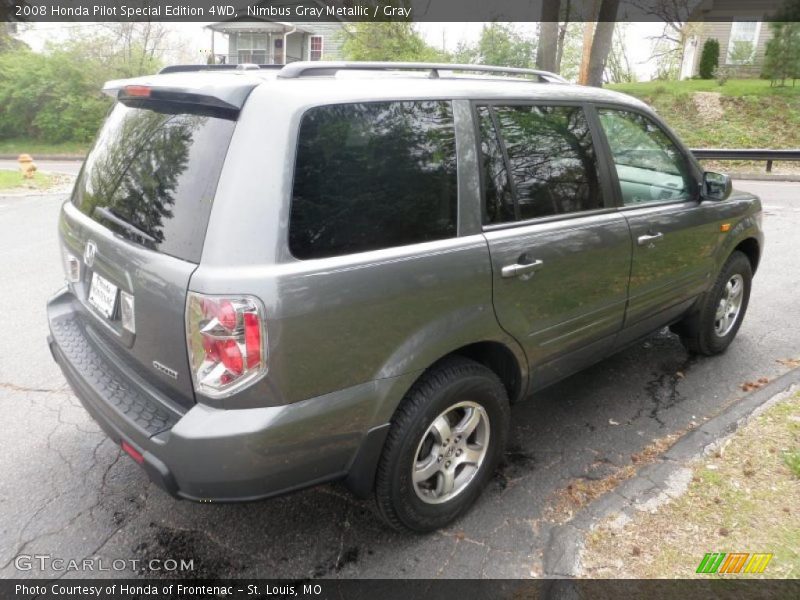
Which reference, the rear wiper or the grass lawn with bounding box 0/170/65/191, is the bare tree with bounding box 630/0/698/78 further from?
the rear wiper

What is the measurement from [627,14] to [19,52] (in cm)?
2579

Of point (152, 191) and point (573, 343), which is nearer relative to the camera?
point (152, 191)

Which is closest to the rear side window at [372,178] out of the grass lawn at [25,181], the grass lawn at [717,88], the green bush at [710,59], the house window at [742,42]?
the grass lawn at [25,181]

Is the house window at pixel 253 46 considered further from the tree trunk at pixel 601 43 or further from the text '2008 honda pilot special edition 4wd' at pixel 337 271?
the text '2008 honda pilot special edition 4wd' at pixel 337 271

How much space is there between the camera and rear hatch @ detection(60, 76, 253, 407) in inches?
82.7

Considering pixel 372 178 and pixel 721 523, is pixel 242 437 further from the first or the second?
pixel 721 523

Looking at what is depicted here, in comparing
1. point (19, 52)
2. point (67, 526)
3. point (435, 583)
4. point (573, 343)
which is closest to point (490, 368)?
point (573, 343)

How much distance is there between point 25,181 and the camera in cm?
1372

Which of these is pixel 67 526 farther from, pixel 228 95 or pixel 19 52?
pixel 19 52

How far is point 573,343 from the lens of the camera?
3.15 meters

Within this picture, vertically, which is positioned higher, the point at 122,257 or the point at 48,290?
the point at 122,257

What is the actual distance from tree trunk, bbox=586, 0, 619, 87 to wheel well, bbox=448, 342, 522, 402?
1398 centimetres

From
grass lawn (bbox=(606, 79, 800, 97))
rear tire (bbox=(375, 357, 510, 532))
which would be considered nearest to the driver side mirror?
rear tire (bbox=(375, 357, 510, 532))

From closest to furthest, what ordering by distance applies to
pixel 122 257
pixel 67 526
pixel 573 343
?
pixel 122 257, pixel 67 526, pixel 573 343
